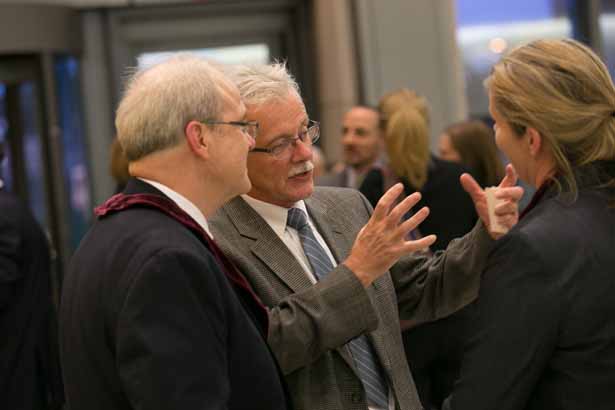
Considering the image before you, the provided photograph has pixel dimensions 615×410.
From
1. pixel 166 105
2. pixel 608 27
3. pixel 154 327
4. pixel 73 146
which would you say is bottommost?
pixel 154 327

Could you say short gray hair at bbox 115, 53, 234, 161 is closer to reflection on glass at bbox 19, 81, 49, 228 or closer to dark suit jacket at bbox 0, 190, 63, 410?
dark suit jacket at bbox 0, 190, 63, 410

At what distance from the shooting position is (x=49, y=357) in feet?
15.1

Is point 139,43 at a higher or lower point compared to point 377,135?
higher

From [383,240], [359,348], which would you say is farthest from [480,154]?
[383,240]

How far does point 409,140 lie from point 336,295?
7.83 feet

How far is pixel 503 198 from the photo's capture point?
2.48 meters

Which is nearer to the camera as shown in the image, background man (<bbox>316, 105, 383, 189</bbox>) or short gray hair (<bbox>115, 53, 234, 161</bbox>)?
short gray hair (<bbox>115, 53, 234, 161</bbox>)

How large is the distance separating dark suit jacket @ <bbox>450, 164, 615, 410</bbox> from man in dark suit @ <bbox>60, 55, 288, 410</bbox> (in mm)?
451

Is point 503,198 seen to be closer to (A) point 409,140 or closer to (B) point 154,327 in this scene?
(B) point 154,327

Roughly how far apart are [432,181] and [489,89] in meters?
2.37

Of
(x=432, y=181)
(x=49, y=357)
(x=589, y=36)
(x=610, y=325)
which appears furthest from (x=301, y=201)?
(x=589, y=36)

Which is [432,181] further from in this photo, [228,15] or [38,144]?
[228,15]

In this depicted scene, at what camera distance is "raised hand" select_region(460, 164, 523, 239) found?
2.47 meters

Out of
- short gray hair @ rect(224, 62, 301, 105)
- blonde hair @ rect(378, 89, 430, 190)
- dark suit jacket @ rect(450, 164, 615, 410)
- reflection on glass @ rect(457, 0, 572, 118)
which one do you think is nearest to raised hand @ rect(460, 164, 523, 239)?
dark suit jacket @ rect(450, 164, 615, 410)
